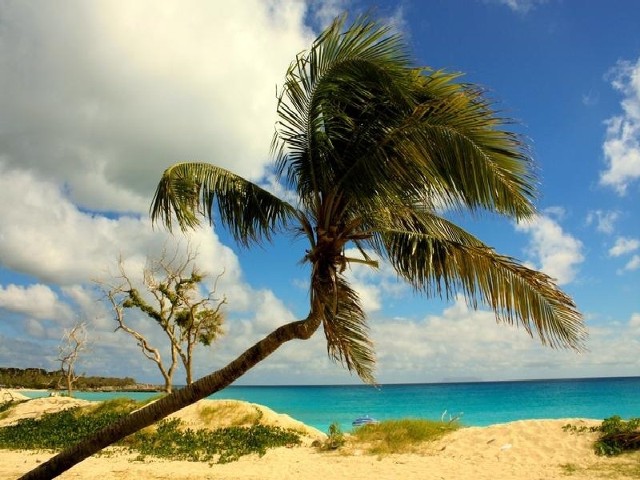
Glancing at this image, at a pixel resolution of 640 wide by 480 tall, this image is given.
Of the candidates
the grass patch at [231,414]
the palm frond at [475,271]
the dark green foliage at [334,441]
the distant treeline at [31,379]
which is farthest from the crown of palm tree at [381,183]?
the distant treeline at [31,379]

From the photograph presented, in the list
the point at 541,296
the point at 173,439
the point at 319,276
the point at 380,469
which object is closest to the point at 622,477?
the point at 380,469

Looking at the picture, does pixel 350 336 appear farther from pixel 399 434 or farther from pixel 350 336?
pixel 399 434

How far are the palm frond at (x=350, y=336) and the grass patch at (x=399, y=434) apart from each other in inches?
246

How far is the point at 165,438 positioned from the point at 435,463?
8000 millimetres

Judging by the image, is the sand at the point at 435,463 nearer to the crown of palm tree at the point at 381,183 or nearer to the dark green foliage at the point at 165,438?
the dark green foliage at the point at 165,438

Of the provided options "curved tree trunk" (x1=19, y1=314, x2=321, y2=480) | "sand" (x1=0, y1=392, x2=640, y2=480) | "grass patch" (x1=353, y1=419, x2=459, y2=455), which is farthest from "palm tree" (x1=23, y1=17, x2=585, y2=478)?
"grass patch" (x1=353, y1=419, x2=459, y2=455)

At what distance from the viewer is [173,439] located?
15.3 meters

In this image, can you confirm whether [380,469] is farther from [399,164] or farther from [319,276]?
[399,164]

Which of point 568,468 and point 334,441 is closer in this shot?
point 568,468

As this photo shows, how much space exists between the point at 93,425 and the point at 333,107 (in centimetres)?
1575

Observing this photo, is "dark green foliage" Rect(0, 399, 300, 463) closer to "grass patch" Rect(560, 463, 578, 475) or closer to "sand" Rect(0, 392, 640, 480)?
"sand" Rect(0, 392, 640, 480)

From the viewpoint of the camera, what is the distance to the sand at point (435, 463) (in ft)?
35.0

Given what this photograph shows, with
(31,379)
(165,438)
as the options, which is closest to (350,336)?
(165,438)

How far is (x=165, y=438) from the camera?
15445mm
